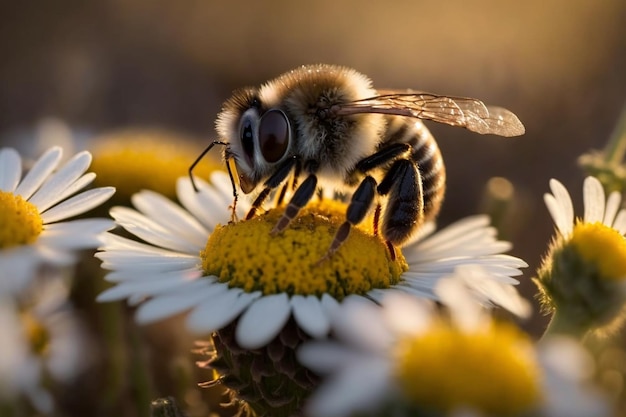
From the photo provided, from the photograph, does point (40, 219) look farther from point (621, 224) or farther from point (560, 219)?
point (621, 224)

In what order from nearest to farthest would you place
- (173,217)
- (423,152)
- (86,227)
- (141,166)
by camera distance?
(86,227) → (423,152) → (173,217) → (141,166)

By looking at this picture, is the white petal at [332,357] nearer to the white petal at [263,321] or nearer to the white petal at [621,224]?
the white petal at [263,321]

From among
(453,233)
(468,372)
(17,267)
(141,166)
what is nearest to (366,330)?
(468,372)

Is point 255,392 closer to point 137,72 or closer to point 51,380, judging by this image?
point 51,380

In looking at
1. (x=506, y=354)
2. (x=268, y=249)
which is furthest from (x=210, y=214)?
(x=506, y=354)

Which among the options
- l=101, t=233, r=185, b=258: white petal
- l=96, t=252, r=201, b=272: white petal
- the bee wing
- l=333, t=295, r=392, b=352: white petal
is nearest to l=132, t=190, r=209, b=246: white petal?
l=101, t=233, r=185, b=258: white petal

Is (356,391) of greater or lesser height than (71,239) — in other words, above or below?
above

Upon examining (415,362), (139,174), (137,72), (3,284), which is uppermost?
(415,362)

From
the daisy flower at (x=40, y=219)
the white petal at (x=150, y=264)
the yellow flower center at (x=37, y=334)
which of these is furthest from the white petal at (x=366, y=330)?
the yellow flower center at (x=37, y=334)
